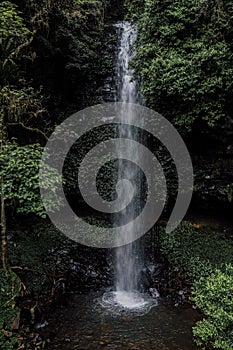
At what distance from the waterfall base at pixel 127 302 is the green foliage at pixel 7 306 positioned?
7.05 ft

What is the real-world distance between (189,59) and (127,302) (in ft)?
18.7

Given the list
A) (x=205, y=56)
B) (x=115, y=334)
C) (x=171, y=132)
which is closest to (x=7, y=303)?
(x=115, y=334)

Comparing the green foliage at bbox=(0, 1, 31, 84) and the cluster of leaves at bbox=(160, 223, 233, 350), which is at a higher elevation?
the green foliage at bbox=(0, 1, 31, 84)

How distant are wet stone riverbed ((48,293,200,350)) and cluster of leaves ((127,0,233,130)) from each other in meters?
4.21

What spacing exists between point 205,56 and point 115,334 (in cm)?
593

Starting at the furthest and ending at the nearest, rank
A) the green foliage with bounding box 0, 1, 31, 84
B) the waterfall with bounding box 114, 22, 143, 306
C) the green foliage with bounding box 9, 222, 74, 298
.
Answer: the waterfall with bounding box 114, 22, 143, 306
the green foliage with bounding box 9, 222, 74, 298
the green foliage with bounding box 0, 1, 31, 84

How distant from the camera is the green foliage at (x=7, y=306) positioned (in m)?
5.23

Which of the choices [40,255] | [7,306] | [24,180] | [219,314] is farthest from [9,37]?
[219,314]

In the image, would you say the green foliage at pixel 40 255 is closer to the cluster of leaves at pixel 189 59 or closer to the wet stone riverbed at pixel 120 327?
the wet stone riverbed at pixel 120 327

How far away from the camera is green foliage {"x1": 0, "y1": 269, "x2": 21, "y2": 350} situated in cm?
523

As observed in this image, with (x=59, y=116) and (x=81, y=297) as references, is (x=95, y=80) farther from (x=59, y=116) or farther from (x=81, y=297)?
(x=81, y=297)

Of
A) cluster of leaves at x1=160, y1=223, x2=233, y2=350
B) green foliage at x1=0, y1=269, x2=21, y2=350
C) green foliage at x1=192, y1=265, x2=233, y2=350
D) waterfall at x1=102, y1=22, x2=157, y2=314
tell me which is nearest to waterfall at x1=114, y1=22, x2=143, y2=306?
waterfall at x1=102, y1=22, x2=157, y2=314

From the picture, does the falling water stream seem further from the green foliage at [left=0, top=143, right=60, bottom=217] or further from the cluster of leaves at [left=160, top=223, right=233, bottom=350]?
the green foliage at [left=0, top=143, right=60, bottom=217]

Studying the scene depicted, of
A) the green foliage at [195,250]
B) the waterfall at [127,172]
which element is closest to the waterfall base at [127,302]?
the waterfall at [127,172]
